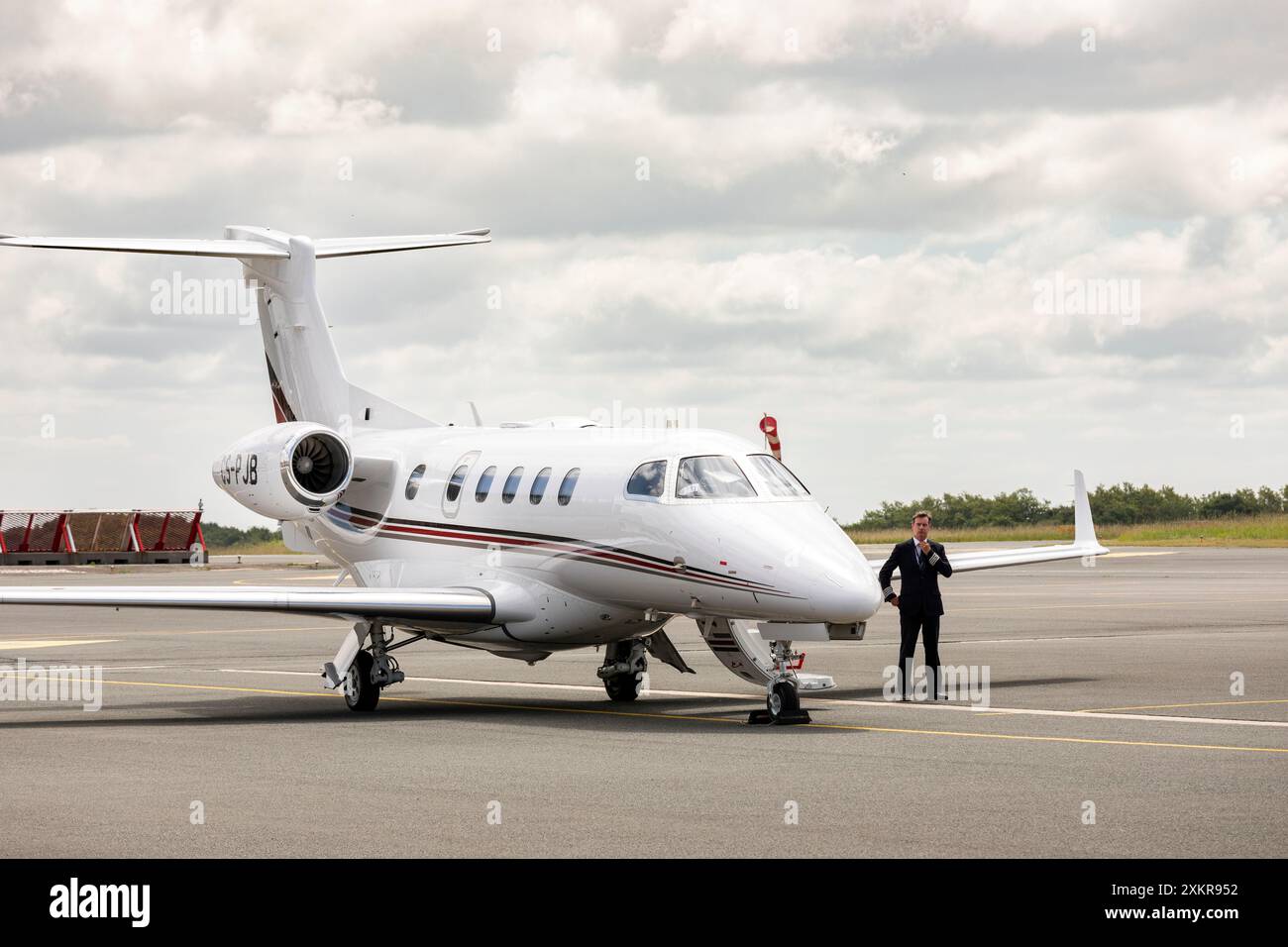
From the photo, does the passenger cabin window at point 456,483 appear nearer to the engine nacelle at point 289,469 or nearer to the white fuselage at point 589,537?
the white fuselage at point 589,537

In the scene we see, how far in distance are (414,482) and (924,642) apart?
6931 mm

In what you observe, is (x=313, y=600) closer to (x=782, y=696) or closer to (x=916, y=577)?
(x=782, y=696)

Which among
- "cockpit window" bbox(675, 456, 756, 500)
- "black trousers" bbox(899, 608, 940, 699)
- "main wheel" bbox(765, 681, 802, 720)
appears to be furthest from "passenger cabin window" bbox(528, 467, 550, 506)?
"black trousers" bbox(899, 608, 940, 699)

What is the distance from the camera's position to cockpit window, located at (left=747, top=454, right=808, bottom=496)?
1938cm

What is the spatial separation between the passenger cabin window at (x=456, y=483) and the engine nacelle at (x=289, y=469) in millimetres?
1467

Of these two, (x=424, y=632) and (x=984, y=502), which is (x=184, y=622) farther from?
(x=984, y=502)

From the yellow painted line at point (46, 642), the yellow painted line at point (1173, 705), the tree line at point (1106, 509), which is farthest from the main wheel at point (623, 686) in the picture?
the tree line at point (1106, 509)

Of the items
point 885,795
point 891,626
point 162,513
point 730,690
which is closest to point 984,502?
point 162,513

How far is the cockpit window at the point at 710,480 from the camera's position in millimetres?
19188

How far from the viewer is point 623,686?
72.0ft

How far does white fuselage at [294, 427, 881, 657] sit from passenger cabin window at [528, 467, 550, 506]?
66 mm

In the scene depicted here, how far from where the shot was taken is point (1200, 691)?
21953mm

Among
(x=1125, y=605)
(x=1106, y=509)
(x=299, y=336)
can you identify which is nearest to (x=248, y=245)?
(x=299, y=336)
